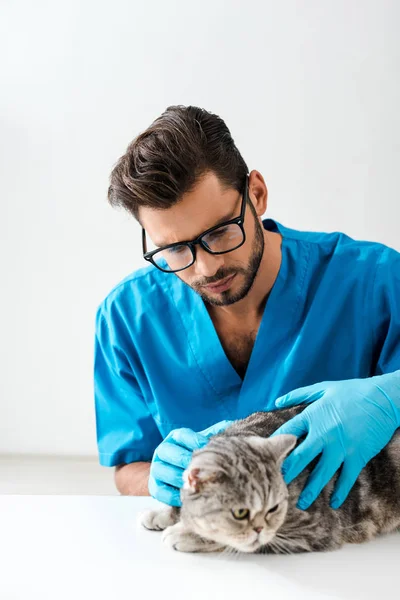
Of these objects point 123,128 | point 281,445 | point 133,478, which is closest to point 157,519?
point 281,445

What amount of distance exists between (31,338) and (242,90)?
1257 millimetres

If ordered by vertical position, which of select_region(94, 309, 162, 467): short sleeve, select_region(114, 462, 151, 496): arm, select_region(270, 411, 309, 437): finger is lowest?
select_region(114, 462, 151, 496): arm

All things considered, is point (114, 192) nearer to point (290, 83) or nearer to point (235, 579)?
point (235, 579)

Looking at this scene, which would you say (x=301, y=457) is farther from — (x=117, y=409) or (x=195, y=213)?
(x=117, y=409)

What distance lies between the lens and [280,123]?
2.24 meters

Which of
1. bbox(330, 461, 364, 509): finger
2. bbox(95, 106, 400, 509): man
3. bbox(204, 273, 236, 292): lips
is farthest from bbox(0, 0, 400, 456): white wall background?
bbox(330, 461, 364, 509): finger

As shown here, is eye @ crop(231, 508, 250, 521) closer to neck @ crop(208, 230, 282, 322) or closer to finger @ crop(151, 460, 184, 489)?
finger @ crop(151, 460, 184, 489)

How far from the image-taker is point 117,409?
1.39 meters

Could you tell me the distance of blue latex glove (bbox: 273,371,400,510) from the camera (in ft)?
2.93

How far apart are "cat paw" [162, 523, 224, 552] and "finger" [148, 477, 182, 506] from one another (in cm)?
13

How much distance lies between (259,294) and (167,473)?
1.53 feet

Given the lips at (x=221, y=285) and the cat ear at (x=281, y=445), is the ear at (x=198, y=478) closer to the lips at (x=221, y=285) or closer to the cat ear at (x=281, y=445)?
the cat ear at (x=281, y=445)

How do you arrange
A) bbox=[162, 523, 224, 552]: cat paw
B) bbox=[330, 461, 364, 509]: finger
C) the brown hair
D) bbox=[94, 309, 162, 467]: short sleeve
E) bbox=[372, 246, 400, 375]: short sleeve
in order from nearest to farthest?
bbox=[162, 523, 224, 552]: cat paw → bbox=[330, 461, 364, 509]: finger → the brown hair → bbox=[372, 246, 400, 375]: short sleeve → bbox=[94, 309, 162, 467]: short sleeve

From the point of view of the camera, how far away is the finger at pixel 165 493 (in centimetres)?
97
